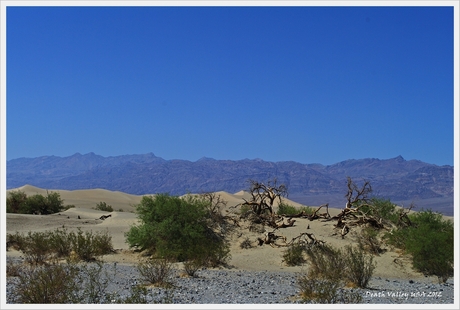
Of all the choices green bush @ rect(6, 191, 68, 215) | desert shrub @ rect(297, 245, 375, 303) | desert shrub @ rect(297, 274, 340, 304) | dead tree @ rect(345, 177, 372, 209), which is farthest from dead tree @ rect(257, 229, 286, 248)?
green bush @ rect(6, 191, 68, 215)

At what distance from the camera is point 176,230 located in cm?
1806

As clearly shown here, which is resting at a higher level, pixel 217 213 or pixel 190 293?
pixel 217 213

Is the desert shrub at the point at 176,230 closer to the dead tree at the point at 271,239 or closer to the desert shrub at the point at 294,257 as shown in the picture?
the dead tree at the point at 271,239

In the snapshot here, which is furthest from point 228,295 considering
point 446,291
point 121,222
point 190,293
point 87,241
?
point 121,222

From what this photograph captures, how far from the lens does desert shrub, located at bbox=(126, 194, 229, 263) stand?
17125mm

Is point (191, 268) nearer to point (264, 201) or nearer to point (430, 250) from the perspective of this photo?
point (430, 250)

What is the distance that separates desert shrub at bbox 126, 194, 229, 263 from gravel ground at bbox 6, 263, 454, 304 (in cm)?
272

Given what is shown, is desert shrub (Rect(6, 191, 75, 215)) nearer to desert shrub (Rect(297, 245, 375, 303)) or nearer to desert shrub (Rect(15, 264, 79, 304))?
desert shrub (Rect(297, 245, 375, 303))

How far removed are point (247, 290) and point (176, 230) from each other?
6.92 metres

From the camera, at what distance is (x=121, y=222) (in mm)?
28812

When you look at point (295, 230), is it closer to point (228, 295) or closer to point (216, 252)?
point (216, 252)

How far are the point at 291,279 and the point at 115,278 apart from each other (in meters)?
4.68

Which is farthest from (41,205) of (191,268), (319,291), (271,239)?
(319,291)

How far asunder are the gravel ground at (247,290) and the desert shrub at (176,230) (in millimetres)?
2719
